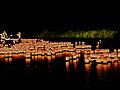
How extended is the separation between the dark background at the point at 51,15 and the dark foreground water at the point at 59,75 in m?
63.2

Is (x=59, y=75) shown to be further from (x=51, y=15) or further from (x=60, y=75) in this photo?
(x=51, y=15)

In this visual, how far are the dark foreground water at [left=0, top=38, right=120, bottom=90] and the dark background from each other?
207 ft

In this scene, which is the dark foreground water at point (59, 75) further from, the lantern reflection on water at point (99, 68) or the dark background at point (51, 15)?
the dark background at point (51, 15)

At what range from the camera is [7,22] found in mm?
111875

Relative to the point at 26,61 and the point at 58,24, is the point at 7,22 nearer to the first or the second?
the point at 58,24

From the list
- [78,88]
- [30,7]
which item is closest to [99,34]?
[30,7]

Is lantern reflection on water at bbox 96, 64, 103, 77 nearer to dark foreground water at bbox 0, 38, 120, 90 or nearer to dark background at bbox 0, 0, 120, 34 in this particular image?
dark foreground water at bbox 0, 38, 120, 90

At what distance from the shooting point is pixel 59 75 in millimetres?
30125

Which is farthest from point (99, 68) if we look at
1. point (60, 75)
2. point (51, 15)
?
point (51, 15)

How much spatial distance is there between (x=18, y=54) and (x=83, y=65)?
14257mm

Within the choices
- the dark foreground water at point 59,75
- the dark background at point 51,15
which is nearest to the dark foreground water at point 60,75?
the dark foreground water at point 59,75

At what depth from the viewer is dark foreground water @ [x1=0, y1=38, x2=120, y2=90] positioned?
2609 cm

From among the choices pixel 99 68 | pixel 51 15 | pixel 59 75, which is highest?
pixel 51 15

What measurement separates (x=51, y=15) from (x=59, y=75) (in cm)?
7987
